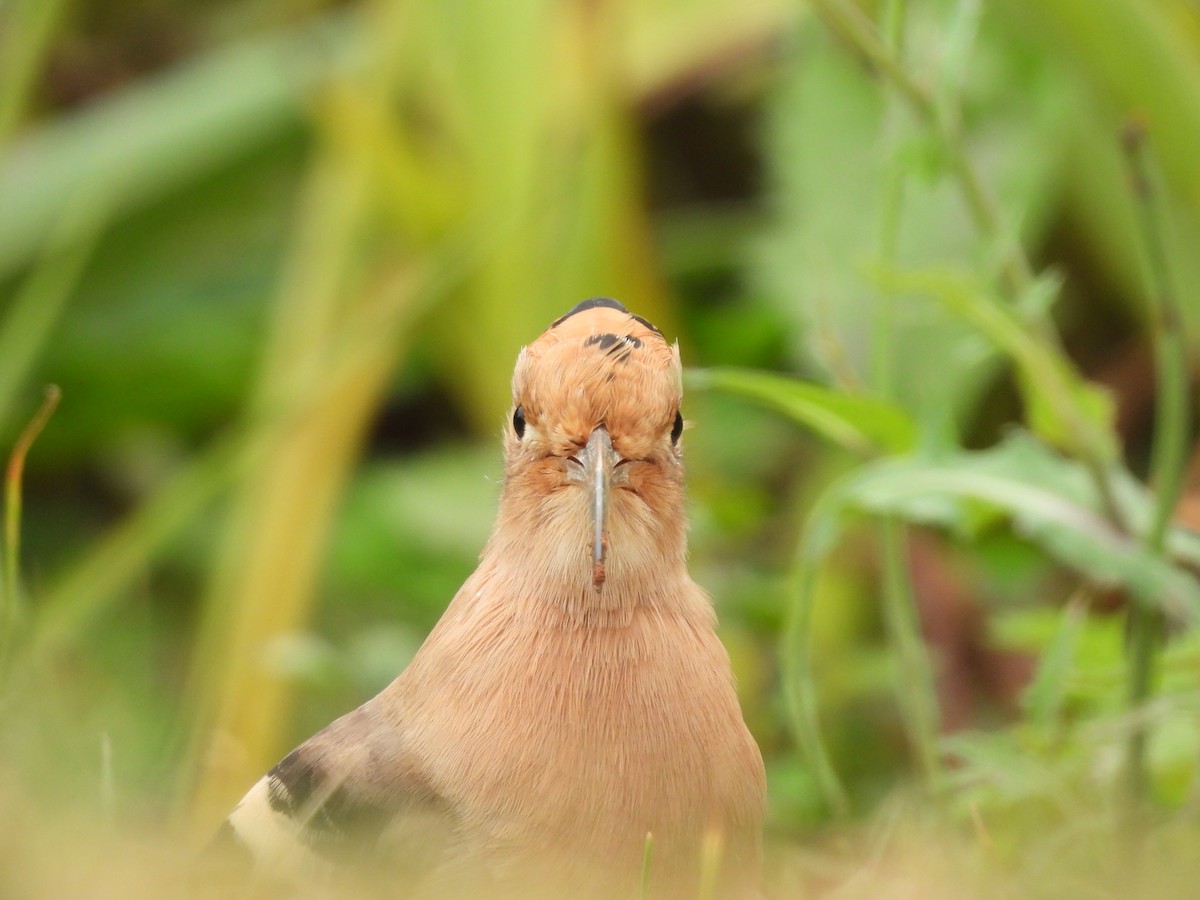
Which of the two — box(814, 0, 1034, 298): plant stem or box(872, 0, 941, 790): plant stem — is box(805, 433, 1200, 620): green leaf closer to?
box(872, 0, 941, 790): plant stem

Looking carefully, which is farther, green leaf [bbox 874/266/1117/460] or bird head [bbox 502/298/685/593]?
green leaf [bbox 874/266/1117/460]

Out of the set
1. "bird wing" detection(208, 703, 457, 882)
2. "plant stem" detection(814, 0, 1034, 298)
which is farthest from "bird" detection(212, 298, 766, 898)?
"plant stem" detection(814, 0, 1034, 298)

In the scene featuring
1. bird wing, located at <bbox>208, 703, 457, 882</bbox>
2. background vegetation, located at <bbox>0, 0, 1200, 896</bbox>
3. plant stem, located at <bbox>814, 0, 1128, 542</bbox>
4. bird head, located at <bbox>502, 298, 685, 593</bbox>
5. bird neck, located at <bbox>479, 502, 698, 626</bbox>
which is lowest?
bird wing, located at <bbox>208, 703, 457, 882</bbox>

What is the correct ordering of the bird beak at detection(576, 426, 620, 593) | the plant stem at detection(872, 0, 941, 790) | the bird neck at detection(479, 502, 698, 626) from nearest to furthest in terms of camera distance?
1. the bird beak at detection(576, 426, 620, 593)
2. the bird neck at detection(479, 502, 698, 626)
3. the plant stem at detection(872, 0, 941, 790)

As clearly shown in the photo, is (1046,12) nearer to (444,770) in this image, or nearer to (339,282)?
(444,770)

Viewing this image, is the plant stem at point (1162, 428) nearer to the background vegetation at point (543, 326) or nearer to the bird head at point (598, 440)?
the background vegetation at point (543, 326)

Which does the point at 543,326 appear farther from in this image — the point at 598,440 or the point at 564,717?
the point at 564,717

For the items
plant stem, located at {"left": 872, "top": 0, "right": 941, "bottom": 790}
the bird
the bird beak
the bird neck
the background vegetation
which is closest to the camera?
the bird
